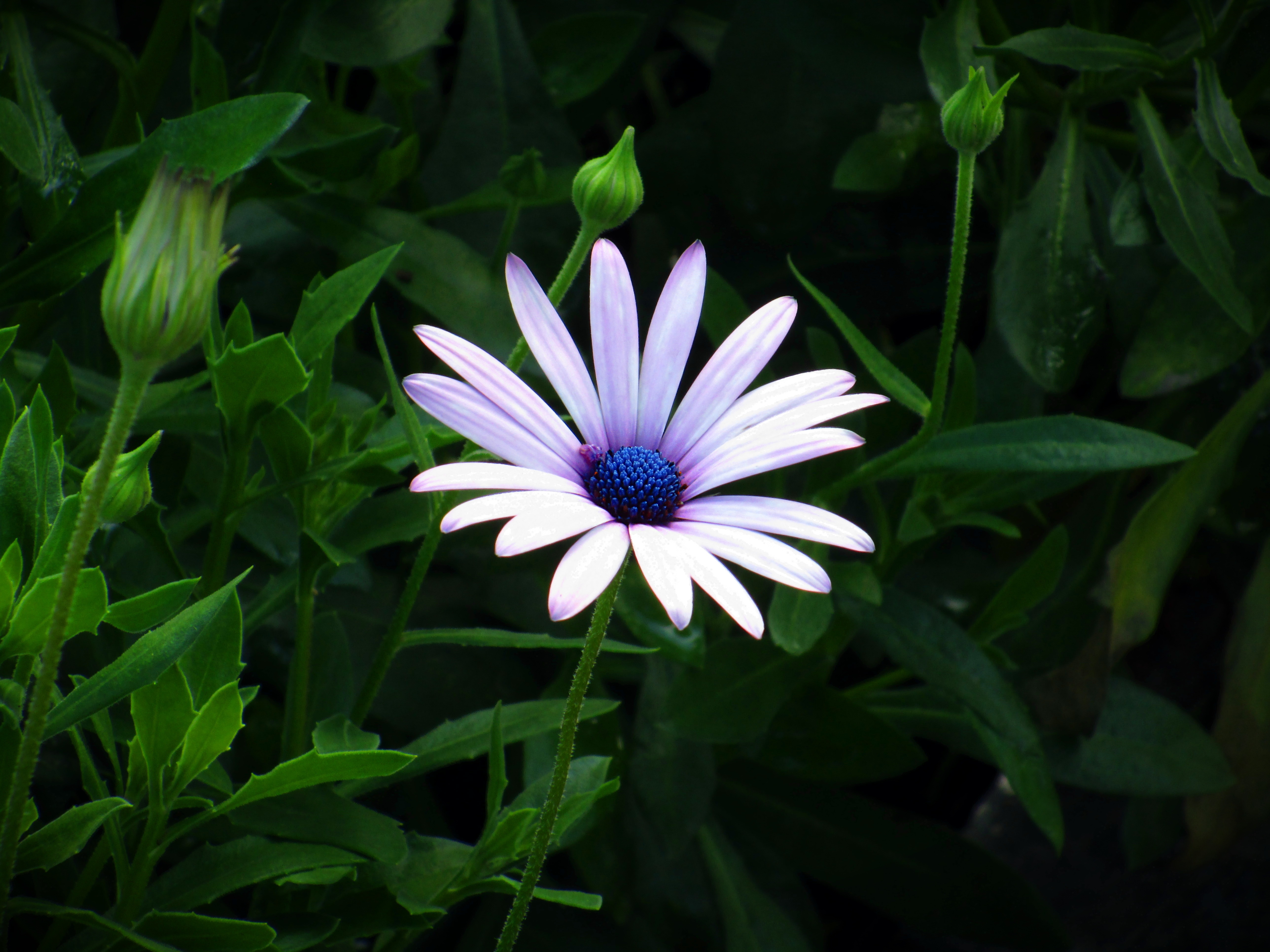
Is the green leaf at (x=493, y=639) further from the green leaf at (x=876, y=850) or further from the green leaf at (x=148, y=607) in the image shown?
the green leaf at (x=876, y=850)

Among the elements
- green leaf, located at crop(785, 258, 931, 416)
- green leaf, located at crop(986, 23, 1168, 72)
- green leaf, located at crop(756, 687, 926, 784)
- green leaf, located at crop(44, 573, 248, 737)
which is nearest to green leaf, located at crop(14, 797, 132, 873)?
green leaf, located at crop(44, 573, 248, 737)

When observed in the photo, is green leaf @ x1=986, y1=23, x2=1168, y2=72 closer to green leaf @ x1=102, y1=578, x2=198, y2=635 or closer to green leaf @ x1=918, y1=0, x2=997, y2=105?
green leaf @ x1=918, y1=0, x2=997, y2=105

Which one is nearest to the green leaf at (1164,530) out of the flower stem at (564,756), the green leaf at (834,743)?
the green leaf at (834,743)

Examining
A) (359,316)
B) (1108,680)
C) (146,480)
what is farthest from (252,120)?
(1108,680)

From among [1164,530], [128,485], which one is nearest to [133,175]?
[128,485]

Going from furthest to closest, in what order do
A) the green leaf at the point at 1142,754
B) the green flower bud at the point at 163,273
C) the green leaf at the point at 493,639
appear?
the green leaf at the point at 1142,754
the green leaf at the point at 493,639
the green flower bud at the point at 163,273

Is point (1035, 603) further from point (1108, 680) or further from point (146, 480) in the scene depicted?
point (146, 480)

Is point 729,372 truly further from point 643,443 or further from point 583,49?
point 583,49
